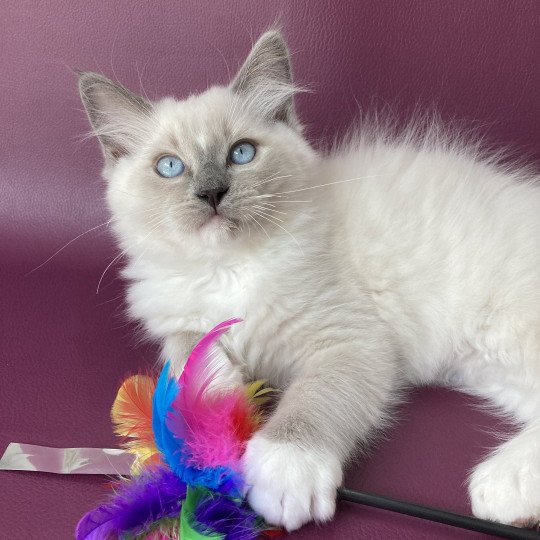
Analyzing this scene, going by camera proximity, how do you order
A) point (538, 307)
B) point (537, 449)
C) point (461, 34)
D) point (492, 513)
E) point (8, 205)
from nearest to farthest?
point (492, 513) → point (537, 449) → point (538, 307) → point (461, 34) → point (8, 205)

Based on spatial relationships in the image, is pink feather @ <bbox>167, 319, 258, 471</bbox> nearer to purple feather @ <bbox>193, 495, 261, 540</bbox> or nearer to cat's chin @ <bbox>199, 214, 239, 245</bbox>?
purple feather @ <bbox>193, 495, 261, 540</bbox>

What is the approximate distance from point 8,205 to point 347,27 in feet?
4.92

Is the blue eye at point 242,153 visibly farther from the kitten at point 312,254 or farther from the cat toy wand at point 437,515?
the cat toy wand at point 437,515

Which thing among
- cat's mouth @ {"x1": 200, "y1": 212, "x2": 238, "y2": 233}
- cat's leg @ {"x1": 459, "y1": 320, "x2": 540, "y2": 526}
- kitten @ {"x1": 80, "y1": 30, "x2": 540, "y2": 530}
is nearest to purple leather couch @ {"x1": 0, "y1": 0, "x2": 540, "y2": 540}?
kitten @ {"x1": 80, "y1": 30, "x2": 540, "y2": 530}

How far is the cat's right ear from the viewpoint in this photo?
1724 mm

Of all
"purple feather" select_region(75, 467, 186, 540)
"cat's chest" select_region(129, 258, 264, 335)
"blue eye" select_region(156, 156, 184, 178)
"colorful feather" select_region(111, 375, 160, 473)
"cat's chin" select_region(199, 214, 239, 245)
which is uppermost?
"blue eye" select_region(156, 156, 184, 178)

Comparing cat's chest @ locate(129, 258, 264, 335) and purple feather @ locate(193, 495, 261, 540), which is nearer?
purple feather @ locate(193, 495, 261, 540)

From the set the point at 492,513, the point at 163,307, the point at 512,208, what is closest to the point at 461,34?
the point at 512,208

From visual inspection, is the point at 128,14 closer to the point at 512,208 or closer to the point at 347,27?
the point at 347,27

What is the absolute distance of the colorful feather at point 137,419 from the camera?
1.37 meters

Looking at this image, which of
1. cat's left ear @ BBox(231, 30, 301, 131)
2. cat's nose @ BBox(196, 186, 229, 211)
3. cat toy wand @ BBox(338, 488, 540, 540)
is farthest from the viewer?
cat's left ear @ BBox(231, 30, 301, 131)

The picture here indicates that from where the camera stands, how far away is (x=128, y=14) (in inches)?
94.1

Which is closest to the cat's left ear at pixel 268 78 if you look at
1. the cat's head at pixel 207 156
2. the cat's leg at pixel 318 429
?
the cat's head at pixel 207 156

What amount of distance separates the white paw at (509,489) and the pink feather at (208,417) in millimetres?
466
